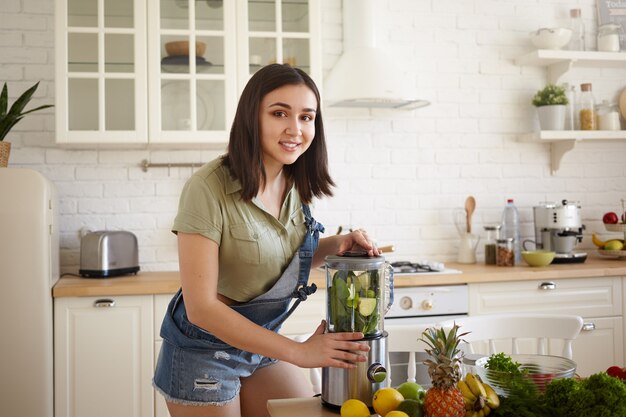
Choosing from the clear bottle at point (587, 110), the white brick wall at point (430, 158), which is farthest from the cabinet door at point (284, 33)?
the clear bottle at point (587, 110)

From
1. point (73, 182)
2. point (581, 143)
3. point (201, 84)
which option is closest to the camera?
point (201, 84)

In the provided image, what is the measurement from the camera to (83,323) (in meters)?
3.03

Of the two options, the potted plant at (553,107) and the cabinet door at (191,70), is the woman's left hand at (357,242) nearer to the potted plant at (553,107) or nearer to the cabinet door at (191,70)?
the cabinet door at (191,70)

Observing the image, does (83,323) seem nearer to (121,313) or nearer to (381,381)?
(121,313)

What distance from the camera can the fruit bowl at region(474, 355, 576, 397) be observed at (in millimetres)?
1313

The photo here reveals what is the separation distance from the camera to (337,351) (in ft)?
4.71

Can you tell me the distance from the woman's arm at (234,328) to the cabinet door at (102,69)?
6.04 feet

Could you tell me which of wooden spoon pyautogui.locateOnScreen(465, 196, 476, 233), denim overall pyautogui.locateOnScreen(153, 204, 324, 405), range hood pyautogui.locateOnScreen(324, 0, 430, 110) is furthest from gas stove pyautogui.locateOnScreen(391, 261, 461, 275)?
denim overall pyautogui.locateOnScreen(153, 204, 324, 405)

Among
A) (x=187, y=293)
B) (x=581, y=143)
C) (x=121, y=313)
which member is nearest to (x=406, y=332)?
(x=187, y=293)

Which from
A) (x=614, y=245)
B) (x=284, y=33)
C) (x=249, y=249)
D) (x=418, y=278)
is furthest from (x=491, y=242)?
(x=249, y=249)

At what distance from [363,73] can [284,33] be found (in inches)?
18.5

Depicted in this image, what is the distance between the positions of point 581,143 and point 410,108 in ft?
3.95

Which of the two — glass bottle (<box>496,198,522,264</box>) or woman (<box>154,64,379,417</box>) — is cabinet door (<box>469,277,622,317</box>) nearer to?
glass bottle (<box>496,198,522,264</box>)

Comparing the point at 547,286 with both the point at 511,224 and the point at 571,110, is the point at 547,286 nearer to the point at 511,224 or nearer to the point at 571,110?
the point at 511,224
